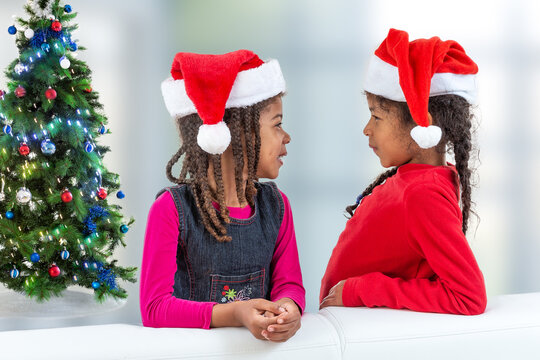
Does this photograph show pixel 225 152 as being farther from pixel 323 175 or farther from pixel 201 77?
pixel 323 175

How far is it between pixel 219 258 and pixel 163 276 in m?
0.18

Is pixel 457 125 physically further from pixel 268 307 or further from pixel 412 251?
pixel 268 307

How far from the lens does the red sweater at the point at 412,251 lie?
1.50m

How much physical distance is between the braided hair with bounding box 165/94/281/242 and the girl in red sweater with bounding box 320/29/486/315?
35 centimetres

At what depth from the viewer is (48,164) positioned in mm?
2559

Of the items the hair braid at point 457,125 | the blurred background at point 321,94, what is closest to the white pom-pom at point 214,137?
the hair braid at point 457,125

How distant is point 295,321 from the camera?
4.25ft

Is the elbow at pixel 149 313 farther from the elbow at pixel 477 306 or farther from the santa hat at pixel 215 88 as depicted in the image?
the elbow at pixel 477 306

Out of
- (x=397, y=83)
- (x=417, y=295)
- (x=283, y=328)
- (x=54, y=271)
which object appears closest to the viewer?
(x=283, y=328)

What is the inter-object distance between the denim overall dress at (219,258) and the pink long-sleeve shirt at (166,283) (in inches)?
1.3

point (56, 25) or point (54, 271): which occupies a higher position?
point (56, 25)

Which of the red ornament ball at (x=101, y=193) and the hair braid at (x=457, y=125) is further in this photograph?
the red ornament ball at (x=101, y=193)

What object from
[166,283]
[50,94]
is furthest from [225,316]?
[50,94]

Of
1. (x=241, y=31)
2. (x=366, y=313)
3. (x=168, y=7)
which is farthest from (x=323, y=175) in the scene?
(x=366, y=313)
